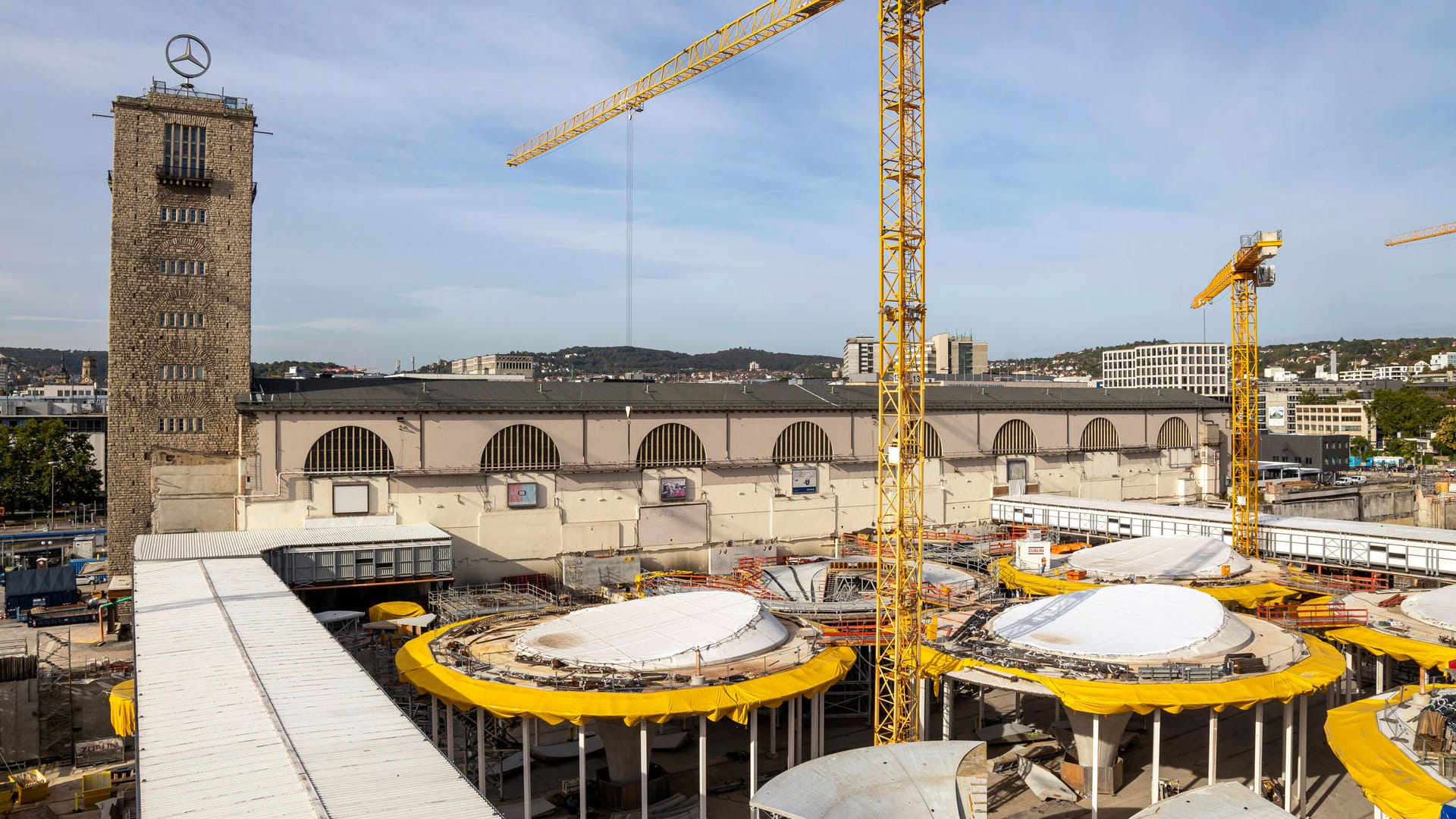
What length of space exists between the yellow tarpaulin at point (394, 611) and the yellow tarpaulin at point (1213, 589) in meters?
29.4

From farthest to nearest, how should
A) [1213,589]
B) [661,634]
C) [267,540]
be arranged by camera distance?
[267,540], [1213,589], [661,634]

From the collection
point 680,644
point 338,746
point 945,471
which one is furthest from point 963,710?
point 945,471

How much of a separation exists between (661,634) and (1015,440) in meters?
52.6

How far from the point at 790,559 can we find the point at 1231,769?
2700 cm

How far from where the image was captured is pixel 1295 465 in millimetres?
127312

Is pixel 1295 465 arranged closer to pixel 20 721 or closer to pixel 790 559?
pixel 790 559

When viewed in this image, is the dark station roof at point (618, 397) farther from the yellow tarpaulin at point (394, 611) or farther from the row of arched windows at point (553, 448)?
the yellow tarpaulin at point (394, 611)

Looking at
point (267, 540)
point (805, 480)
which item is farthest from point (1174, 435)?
point (267, 540)

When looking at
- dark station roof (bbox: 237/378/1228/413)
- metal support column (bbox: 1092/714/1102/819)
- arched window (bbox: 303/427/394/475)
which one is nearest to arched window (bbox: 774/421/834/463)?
dark station roof (bbox: 237/378/1228/413)

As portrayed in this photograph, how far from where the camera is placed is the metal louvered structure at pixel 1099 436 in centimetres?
8200

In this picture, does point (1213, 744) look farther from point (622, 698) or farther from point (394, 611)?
point (394, 611)

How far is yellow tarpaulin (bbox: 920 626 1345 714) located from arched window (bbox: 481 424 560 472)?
36.0 m

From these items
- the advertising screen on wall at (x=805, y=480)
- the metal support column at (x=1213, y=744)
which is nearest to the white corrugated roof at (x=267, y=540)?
the advertising screen on wall at (x=805, y=480)

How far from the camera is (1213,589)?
150 ft
